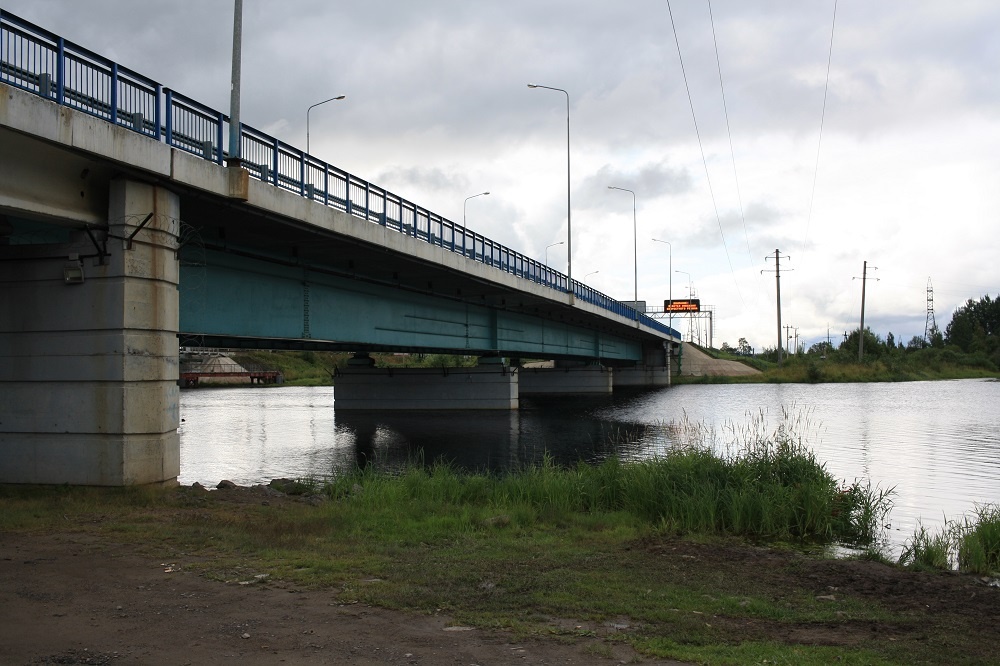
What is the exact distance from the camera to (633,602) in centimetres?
734

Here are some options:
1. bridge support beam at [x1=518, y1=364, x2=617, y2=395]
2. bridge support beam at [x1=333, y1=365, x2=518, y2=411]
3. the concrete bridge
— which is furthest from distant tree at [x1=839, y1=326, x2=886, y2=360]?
the concrete bridge

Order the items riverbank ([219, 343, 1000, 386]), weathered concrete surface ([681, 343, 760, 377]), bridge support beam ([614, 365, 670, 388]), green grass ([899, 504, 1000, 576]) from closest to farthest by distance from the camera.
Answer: green grass ([899, 504, 1000, 576]) < riverbank ([219, 343, 1000, 386]) < bridge support beam ([614, 365, 670, 388]) < weathered concrete surface ([681, 343, 760, 377])

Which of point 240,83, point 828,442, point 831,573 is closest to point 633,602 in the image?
point 831,573

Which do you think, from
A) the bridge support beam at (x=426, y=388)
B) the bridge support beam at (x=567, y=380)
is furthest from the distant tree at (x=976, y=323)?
the bridge support beam at (x=426, y=388)

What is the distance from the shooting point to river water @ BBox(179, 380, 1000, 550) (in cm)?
1895

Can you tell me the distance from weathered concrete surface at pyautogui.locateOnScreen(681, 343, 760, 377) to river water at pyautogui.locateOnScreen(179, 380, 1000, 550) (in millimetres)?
46372

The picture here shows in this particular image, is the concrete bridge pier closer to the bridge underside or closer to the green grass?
the bridge underside

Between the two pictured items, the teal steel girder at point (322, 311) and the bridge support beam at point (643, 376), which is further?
the bridge support beam at point (643, 376)

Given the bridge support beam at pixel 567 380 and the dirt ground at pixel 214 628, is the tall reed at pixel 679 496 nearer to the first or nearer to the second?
the dirt ground at pixel 214 628

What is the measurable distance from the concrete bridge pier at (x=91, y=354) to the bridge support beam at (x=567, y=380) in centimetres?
6219

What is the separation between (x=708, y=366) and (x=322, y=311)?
85307 mm

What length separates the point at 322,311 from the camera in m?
25.8

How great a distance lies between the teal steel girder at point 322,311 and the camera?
65.1 ft

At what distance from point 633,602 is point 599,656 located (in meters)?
1.55
